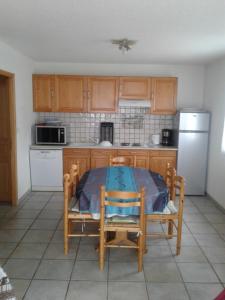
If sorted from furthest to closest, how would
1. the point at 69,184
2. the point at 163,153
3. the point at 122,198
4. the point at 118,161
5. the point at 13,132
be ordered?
the point at 163,153 → the point at 118,161 → the point at 13,132 → the point at 69,184 → the point at 122,198

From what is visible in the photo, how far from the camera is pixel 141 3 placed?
216cm

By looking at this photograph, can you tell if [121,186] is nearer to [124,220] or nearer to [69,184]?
[124,220]

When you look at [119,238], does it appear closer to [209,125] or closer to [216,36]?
[216,36]

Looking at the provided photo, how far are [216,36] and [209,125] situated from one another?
1998 mm

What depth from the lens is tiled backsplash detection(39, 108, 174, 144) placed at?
545cm

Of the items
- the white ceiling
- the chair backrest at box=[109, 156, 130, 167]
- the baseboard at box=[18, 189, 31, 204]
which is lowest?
the baseboard at box=[18, 189, 31, 204]

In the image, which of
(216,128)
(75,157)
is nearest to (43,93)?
(75,157)

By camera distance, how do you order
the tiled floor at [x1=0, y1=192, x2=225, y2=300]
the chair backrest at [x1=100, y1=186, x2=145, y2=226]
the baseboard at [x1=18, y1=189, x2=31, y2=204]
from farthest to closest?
the baseboard at [x1=18, y1=189, x2=31, y2=204]
the chair backrest at [x1=100, y1=186, x2=145, y2=226]
the tiled floor at [x1=0, y1=192, x2=225, y2=300]

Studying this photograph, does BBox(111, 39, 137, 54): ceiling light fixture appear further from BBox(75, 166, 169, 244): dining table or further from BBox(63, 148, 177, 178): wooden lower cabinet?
BBox(63, 148, 177, 178): wooden lower cabinet

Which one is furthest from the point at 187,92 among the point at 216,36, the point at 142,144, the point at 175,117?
the point at 216,36

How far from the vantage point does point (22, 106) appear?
4.56 m

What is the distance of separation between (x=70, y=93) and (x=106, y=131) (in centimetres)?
100

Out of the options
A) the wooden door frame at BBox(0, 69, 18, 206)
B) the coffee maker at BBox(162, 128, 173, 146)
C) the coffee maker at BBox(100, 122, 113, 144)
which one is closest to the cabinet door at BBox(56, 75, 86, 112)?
the coffee maker at BBox(100, 122, 113, 144)

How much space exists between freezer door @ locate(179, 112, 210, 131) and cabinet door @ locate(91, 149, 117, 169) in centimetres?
132
